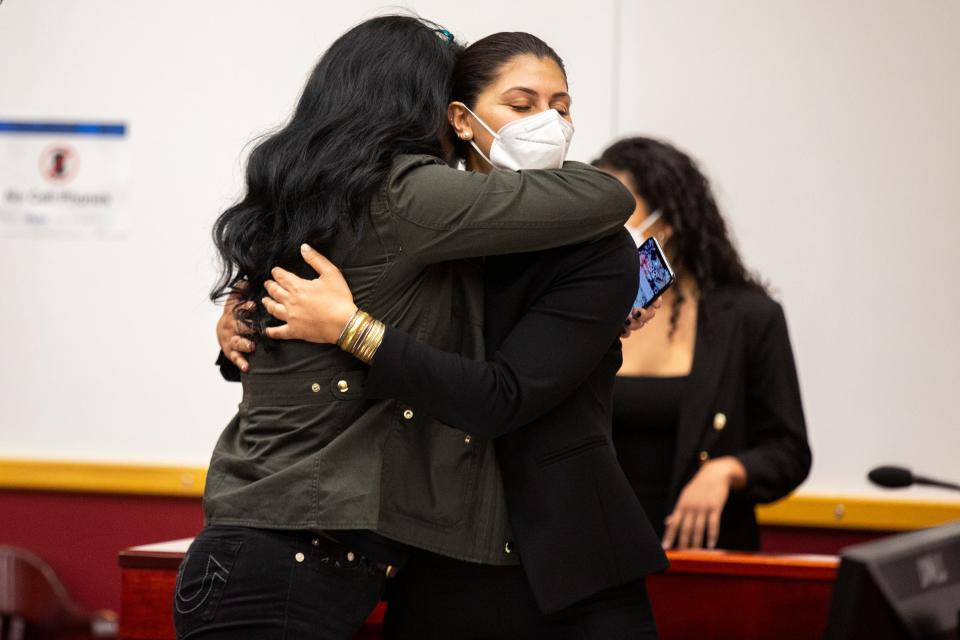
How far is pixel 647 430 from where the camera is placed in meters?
2.85

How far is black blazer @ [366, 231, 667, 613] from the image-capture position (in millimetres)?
1561

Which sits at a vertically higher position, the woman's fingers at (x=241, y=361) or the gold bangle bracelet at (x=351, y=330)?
the gold bangle bracelet at (x=351, y=330)

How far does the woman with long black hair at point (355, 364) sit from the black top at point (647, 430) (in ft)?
3.92

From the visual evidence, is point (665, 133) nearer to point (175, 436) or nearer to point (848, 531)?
point (848, 531)

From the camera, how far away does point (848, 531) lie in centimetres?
352

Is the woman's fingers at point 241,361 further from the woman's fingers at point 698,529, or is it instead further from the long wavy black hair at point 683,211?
the long wavy black hair at point 683,211

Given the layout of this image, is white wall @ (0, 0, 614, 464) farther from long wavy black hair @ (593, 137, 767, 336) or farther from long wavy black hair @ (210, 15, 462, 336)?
long wavy black hair @ (210, 15, 462, 336)

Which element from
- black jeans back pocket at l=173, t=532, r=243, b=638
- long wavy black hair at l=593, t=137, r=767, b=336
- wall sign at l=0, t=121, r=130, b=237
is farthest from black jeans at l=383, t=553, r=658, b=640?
wall sign at l=0, t=121, r=130, b=237

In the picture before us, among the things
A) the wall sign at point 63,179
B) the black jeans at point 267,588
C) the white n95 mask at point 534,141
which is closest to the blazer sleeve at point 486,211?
the white n95 mask at point 534,141

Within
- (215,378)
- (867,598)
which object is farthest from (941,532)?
(215,378)

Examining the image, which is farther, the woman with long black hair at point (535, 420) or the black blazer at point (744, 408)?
the black blazer at point (744, 408)

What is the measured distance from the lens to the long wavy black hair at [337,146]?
1.60m

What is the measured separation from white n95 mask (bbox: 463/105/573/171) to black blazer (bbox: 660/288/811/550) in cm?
123

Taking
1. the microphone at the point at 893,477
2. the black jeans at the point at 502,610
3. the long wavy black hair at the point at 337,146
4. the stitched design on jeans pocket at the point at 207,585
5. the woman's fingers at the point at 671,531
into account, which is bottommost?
the woman's fingers at the point at 671,531
